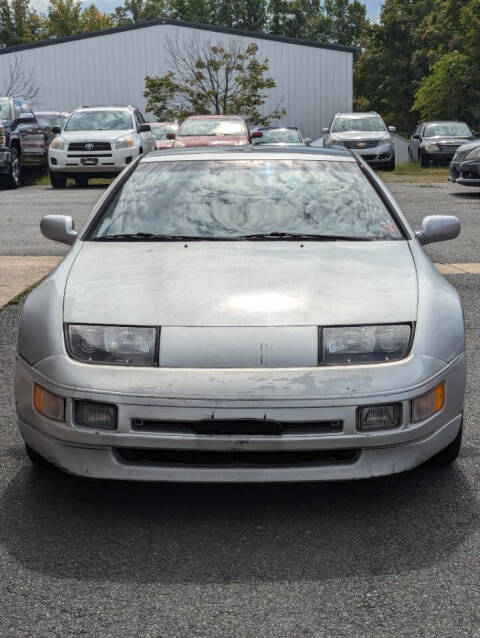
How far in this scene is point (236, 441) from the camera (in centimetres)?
353

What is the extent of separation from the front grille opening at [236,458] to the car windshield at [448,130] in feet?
91.3

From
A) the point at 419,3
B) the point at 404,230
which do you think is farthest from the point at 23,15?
the point at 404,230

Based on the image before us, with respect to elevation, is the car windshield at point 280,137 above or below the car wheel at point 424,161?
above

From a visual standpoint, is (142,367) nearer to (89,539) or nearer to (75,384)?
(75,384)

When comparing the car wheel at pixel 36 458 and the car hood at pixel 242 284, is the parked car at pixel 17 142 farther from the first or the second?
the car wheel at pixel 36 458

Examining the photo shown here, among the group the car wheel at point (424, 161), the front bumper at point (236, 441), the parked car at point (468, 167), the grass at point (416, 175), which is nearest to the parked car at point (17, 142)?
the grass at point (416, 175)

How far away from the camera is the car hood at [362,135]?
28.3 metres

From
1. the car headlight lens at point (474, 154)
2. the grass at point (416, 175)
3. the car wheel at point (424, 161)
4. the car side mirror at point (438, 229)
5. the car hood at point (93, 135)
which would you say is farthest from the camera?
the car wheel at point (424, 161)

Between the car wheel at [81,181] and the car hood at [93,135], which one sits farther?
the car wheel at [81,181]

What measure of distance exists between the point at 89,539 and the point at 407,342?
4.42 feet

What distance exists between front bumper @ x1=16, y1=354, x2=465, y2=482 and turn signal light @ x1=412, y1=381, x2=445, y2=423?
1.1 inches

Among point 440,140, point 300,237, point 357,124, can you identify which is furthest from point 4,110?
point 300,237

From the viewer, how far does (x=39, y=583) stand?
10.5 feet

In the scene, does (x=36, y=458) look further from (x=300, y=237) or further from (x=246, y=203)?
(x=246, y=203)
